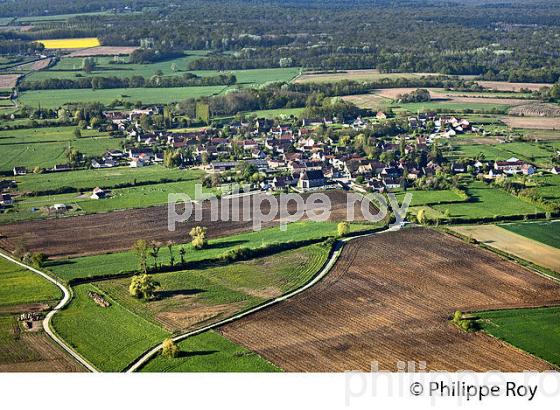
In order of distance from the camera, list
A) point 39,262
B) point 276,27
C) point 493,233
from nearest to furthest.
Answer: point 39,262, point 493,233, point 276,27

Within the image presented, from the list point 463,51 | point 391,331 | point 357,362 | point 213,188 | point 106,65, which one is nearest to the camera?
point 357,362

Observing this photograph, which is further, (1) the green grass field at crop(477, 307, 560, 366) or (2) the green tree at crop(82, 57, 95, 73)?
(2) the green tree at crop(82, 57, 95, 73)

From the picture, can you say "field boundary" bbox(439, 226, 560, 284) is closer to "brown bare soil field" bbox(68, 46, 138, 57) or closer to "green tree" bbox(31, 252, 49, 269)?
"green tree" bbox(31, 252, 49, 269)

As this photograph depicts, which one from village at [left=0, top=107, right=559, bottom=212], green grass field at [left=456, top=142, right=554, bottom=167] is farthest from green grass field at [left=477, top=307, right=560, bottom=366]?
green grass field at [left=456, top=142, right=554, bottom=167]

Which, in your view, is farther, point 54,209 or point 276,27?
point 276,27

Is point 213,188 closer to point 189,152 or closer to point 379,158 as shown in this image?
point 189,152

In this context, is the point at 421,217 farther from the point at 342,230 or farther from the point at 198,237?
the point at 198,237
